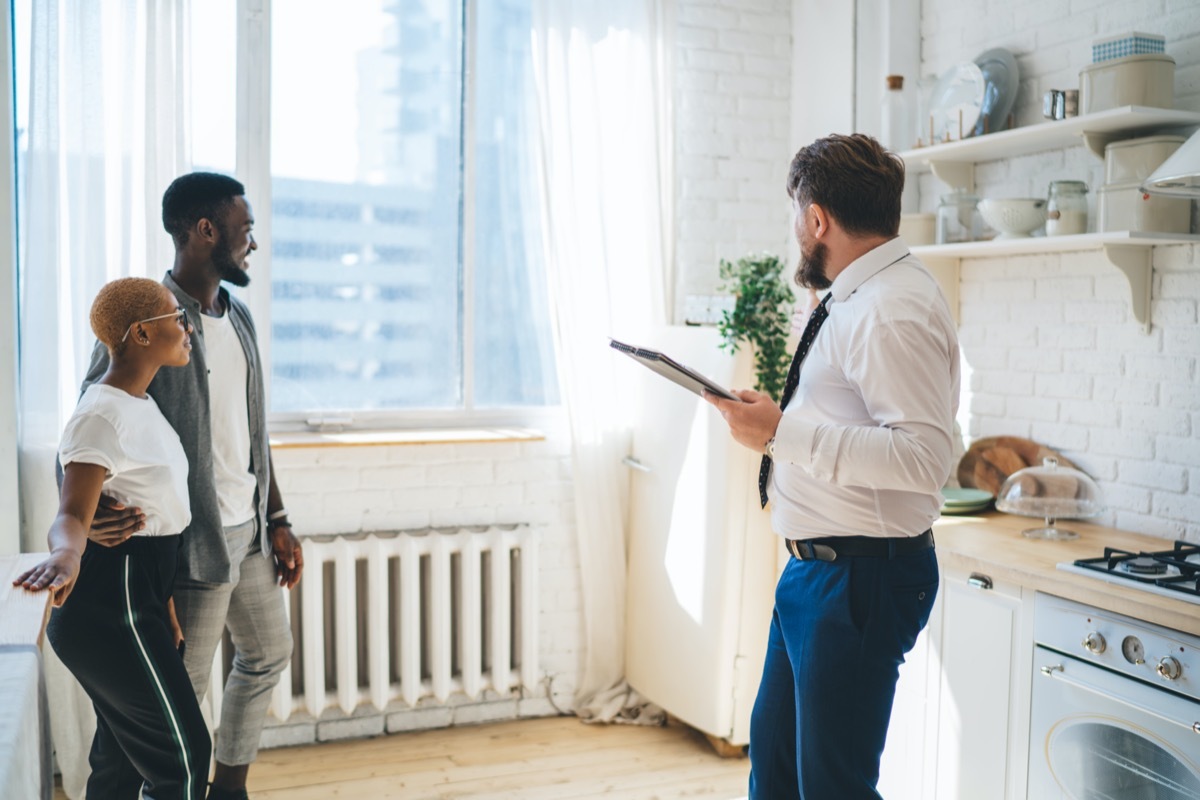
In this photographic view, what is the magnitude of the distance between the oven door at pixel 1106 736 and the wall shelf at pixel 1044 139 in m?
1.25

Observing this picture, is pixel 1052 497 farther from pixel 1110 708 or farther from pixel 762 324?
pixel 762 324

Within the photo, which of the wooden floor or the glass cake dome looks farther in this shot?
the wooden floor

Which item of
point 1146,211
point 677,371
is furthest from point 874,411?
point 1146,211

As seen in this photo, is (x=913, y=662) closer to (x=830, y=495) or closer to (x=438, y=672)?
(x=830, y=495)

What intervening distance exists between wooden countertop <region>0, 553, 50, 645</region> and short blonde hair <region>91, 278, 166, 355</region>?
18.6 inches

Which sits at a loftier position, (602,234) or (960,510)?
(602,234)

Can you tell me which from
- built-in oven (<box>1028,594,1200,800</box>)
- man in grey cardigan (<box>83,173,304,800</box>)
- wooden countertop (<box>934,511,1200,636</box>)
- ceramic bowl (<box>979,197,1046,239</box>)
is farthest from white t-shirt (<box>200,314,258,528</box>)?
ceramic bowl (<box>979,197,1046,239</box>)

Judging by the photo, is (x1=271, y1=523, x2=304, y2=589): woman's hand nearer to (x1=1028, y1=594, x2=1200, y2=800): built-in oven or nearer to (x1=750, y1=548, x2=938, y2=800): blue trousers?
(x1=750, y1=548, x2=938, y2=800): blue trousers

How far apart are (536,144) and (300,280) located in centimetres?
89

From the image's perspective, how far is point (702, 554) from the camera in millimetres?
3230

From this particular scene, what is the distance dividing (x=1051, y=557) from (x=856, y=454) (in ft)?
3.06

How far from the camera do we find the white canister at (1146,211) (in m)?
2.47

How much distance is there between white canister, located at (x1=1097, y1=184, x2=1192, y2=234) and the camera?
2.47 metres

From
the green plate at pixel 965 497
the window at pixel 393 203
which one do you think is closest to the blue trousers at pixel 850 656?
the green plate at pixel 965 497
